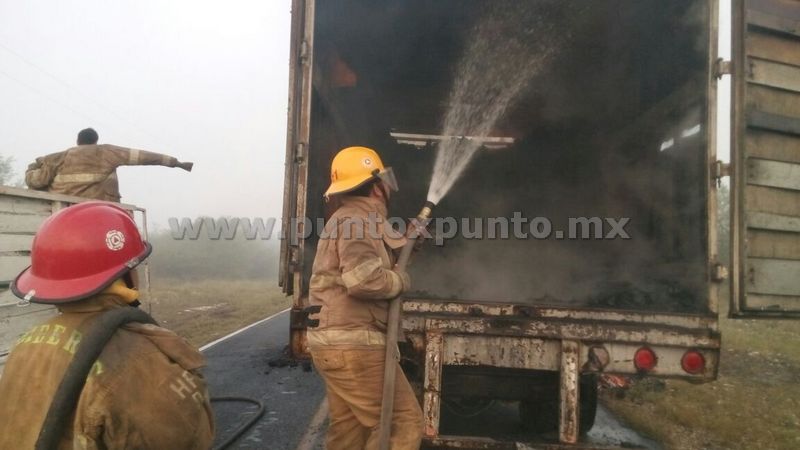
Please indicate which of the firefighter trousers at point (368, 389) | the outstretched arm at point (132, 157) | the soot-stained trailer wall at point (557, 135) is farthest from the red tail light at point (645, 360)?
the outstretched arm at point (132, 157)

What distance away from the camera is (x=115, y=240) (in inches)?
55.1

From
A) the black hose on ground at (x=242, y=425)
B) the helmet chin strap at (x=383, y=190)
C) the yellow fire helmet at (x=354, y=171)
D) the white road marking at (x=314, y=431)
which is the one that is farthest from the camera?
the white road marking at (x=314, y=431)

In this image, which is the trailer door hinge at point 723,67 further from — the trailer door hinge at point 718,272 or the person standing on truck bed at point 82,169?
the person standing on truck bed at point 82,169

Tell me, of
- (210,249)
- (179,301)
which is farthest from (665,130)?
(210,249)

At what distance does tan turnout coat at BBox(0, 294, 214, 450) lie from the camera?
118 cm

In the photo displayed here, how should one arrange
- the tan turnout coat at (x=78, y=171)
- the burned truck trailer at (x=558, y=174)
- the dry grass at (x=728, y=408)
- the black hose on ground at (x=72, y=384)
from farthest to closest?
the tan turnout coat at (x=78, y=171) → the dry grass at (x=728, y=408) → the burned truck trailer at (x=558, y=174) → the black hose on ground at (x=72, y=384)

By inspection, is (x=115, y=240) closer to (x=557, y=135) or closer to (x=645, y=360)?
(x=645, y=360)

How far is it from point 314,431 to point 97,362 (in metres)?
3.16

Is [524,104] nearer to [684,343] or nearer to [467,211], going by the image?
[467,211]

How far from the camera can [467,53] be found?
5012mm

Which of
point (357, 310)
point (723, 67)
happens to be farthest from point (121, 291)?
point (723, 67)

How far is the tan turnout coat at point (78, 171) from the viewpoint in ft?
15.0

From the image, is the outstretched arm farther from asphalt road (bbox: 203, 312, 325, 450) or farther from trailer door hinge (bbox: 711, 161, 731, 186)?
trailer door hinge (bbox: 711, 161, 731, 186)

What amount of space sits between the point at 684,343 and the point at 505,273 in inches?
101
